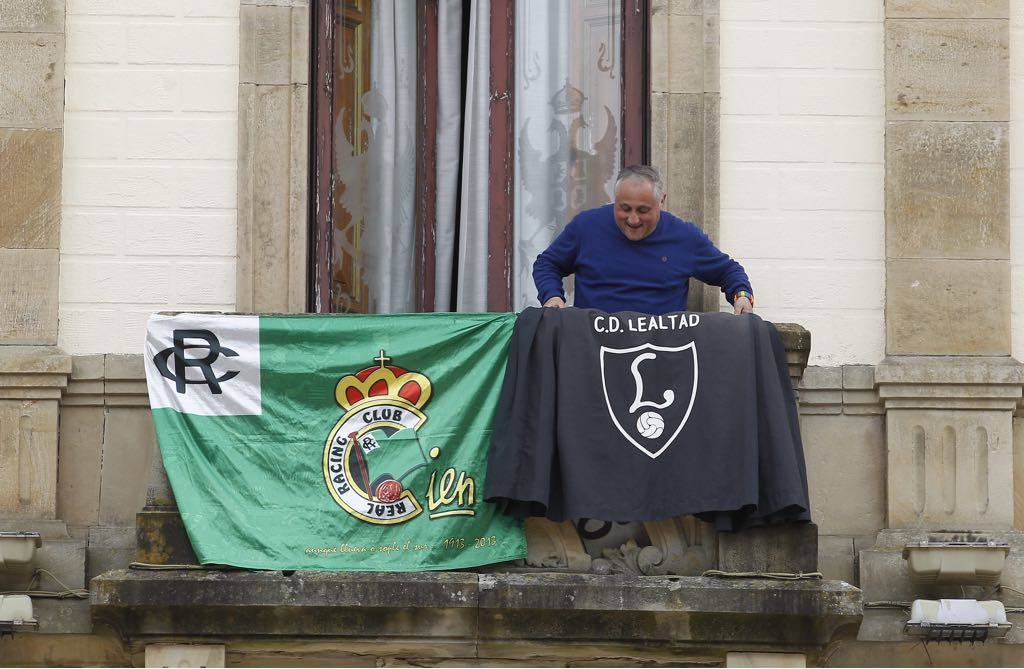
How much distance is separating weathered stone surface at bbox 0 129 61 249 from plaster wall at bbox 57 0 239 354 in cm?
8

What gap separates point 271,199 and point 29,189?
1344mm

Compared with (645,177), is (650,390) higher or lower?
lower

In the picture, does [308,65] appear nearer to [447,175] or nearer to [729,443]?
[447,175]

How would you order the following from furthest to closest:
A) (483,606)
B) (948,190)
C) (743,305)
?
(948,190) < (743,305) < (483,606)

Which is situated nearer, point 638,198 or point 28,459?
point 638,198

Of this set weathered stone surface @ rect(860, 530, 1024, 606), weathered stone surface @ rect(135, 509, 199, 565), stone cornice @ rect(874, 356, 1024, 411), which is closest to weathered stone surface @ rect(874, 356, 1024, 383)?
stone cornice @ rect(874, 356, 1024, 411)

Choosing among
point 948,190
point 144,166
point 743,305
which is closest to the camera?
point 743,305

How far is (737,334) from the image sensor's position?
12.8 m

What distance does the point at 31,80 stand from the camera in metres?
14.1

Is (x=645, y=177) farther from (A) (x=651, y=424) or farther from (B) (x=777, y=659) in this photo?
(B) (x=777, y=659)

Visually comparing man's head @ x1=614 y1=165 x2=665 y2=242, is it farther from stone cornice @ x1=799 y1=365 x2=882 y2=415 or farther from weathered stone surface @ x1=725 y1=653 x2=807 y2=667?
weathered stone surface @ x1=725 y1=653 x2=807 y2=667

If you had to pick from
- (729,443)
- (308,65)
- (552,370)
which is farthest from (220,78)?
(729,443)

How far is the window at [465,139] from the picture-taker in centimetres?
1432

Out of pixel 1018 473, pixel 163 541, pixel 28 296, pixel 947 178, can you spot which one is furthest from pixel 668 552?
pixel 28 296
